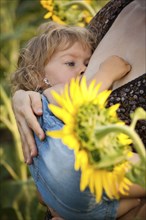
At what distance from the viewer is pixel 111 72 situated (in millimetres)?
1808

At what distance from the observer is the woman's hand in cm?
186

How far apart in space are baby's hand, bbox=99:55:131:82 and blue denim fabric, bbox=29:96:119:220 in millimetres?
165

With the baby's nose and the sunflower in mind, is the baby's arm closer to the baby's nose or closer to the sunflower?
the baby's nose

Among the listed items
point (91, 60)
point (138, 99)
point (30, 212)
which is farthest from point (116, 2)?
point (30, 212)

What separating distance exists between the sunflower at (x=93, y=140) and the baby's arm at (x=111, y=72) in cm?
40

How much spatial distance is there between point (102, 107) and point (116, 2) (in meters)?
0.75

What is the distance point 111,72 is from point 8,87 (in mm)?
3186

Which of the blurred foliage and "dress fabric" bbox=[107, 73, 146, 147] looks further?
the blurred foliage

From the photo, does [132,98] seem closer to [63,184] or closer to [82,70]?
[63,184]

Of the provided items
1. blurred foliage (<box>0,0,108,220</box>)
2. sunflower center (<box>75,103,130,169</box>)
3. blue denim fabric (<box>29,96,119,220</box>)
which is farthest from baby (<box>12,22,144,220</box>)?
sunflower center (<box>75,103,130,169</box>)

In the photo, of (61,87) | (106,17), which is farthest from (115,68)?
(106,17)

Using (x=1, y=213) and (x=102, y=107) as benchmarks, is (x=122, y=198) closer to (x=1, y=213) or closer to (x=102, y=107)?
(x=102, y=107)

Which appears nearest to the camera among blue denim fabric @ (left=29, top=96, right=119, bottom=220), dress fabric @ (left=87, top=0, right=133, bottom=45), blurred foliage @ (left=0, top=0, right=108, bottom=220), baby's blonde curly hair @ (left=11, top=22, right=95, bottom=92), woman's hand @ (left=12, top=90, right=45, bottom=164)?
blue denim fabric @ (left=29, top=96, right=119, bottom=220)

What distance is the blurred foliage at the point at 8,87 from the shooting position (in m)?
2.55
